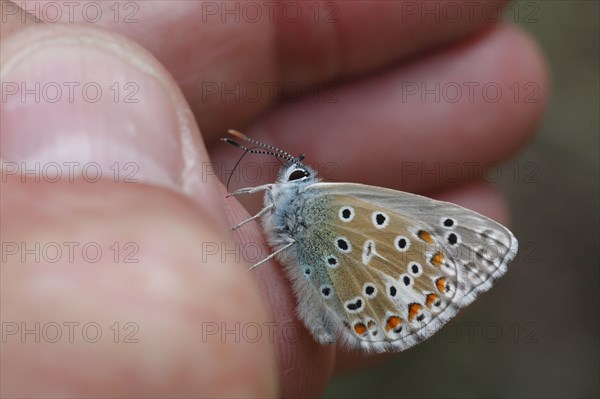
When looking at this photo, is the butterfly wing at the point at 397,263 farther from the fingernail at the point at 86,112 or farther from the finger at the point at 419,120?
the finger at the point at 419,120

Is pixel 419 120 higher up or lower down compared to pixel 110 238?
higher up

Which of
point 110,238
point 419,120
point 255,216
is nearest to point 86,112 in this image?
point 110,238

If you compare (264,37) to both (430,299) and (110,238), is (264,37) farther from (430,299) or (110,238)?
(110,238)

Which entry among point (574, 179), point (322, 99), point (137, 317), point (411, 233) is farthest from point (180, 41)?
point (574, 179)

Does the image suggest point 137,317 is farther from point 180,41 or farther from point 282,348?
point 180,41
